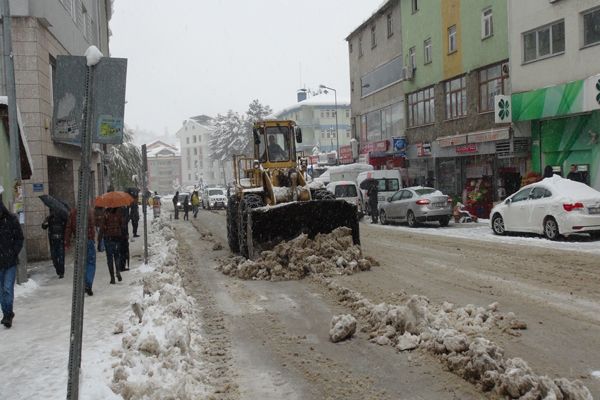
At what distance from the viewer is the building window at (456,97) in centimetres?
2756

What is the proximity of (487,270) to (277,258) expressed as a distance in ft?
13.2

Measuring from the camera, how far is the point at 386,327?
679 centimetres

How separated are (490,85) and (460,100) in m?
2.61

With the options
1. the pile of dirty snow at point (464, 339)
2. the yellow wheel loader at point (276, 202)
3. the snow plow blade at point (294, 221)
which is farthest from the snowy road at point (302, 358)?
the yellow wheel loader at point (276, 202)

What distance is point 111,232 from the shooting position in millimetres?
11359

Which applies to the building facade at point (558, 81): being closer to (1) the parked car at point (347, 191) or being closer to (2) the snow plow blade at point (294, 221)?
(1) the parked car at point (347, 191)

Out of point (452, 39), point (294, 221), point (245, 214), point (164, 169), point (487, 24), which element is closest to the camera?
point (294, 221)

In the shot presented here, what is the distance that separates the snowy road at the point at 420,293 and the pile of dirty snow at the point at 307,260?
0.36 metres

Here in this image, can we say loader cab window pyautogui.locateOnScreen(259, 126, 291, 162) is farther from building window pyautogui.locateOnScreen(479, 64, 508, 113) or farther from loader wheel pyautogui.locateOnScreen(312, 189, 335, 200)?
building window pyautogui.locateOnScreen(479, 64, 508, 113)

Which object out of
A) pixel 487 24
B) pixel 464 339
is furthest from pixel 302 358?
pixel 487 24

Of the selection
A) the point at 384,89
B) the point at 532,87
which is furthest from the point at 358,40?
the point at 532,87

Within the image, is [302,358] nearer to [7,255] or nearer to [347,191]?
[7,255]

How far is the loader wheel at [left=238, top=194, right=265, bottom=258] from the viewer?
1288 centimetres

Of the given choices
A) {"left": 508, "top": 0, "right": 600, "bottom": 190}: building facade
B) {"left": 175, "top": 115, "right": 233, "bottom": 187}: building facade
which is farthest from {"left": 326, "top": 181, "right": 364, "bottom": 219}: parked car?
{"left": 175, "top": 115, "right": 233, "bottom": 187}: building facade
